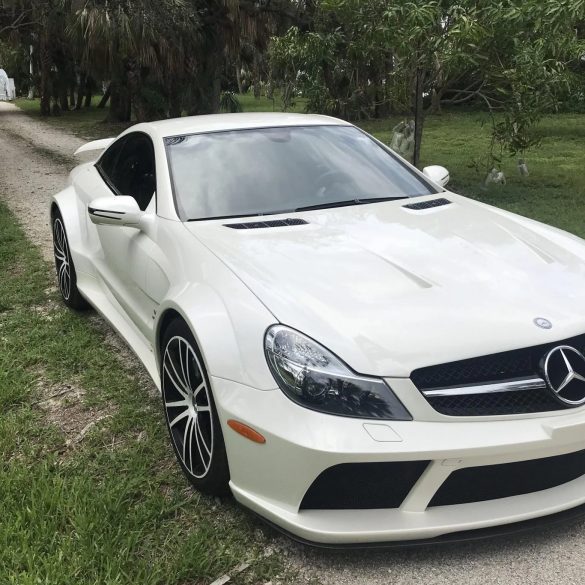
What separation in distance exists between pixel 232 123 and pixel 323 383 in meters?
2.14

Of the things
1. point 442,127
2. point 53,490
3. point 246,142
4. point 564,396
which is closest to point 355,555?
point 564,396

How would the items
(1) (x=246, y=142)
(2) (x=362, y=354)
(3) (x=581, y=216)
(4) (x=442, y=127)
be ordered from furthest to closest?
(4) (x=442, y=127) → (3) (x=581, y=216) → (1) (x=246, y=142) → (2) (x=362, y=354)

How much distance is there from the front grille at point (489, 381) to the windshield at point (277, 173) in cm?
142

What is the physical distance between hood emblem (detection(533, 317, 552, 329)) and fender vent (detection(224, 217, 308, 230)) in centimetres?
120

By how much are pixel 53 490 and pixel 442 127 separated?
18195 mm

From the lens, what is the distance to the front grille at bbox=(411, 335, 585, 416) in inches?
81.5

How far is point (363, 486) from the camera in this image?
205 cm

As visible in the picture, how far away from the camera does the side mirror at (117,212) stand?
325 centimetres

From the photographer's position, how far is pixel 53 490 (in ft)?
8.54

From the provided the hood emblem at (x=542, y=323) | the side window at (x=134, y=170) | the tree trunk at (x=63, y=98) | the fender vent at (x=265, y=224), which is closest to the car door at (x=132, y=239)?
the side window at (x=134, y=170)

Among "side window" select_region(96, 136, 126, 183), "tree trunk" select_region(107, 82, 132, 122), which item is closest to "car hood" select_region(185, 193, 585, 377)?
"side window" select_region(96, 136, 126, 183)

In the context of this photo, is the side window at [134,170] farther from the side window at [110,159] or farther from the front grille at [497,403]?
the front grille at [497,403]

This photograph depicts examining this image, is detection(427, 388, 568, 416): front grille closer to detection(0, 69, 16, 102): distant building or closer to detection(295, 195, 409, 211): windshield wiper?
detection(295, 195, 409, 211): windshield wiper

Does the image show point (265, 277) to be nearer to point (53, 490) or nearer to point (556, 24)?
point (53, 490)
